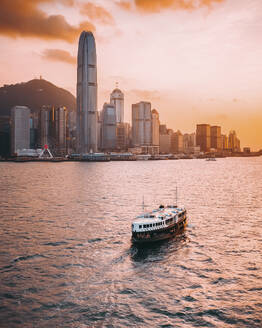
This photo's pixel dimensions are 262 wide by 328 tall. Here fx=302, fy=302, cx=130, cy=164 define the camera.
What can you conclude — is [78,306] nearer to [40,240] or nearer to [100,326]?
[100,326]

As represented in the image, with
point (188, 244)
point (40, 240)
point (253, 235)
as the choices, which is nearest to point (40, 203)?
point (40, 240)

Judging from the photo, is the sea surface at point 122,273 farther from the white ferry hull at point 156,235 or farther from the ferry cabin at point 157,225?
A: the ferry cabin at point 157,225

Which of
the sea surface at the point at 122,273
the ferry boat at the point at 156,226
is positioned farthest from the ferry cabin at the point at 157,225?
the sea surface at the point at 122,273

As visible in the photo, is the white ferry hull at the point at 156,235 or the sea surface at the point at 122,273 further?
the white ferry hull at the point at 156,235

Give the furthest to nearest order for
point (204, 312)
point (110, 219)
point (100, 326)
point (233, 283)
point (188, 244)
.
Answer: point (110, 219) → point (188, 244) → point (233, 283) → point (204, 312) → point (100, 326)

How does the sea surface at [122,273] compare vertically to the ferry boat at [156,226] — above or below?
below

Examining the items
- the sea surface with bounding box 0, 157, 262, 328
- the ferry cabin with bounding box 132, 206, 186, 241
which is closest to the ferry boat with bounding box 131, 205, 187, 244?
the ferry cabin with bounding box 132, 206, 186, 241

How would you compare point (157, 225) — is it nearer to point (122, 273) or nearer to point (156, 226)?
point (156, 226)

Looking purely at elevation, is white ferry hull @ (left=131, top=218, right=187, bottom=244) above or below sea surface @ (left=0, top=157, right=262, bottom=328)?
above

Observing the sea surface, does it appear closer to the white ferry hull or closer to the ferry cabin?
the white ferry hull
